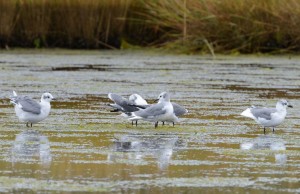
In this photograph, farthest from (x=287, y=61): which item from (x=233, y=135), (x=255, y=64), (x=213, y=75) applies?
(x=233, y=135)

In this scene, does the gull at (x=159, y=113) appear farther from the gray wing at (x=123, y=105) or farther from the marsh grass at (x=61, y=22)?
the marsh grass at (x=61, y=22)

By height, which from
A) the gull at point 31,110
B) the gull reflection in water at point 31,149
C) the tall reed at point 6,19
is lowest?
the gull reflection in water at point 31,149

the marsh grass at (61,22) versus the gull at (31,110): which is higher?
the marsh grass at (61,22)

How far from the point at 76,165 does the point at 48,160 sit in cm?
39

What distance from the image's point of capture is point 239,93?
16.5m

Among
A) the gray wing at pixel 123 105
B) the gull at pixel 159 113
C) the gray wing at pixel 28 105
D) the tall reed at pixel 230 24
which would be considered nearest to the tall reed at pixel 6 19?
the tall reed at pixel 230 24

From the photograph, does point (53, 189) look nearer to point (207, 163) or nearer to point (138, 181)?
point (138, 181)

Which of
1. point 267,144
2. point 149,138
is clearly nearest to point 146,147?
point 149,138

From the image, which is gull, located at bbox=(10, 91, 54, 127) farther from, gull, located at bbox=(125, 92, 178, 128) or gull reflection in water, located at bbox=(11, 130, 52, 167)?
gull, located at bbox=(125, 92, 178, 128)

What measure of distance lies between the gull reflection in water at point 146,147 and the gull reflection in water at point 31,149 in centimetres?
66

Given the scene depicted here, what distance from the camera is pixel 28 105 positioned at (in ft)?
37.9

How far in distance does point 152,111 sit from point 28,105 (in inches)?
58.9

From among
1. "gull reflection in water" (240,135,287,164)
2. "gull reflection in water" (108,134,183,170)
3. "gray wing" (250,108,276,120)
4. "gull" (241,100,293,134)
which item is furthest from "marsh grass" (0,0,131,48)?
"gull reflection in water" (240,135,287,164)

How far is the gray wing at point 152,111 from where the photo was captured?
38.1 feet
